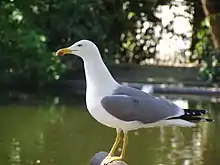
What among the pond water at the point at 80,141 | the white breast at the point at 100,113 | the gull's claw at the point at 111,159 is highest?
the white breast at the point at 100,113

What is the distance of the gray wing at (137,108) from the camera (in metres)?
3.60

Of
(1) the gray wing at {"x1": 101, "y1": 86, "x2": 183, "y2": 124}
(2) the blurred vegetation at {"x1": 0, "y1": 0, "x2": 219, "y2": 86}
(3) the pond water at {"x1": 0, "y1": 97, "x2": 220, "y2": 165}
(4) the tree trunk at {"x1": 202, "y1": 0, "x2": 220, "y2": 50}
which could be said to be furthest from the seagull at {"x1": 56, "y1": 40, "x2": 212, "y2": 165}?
(4) the tree trunk at {"x1": 202, "y1": 0, "x2": 220, "y2": 50}

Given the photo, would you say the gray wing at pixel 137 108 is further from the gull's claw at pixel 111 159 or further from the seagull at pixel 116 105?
the gull's claw at pixel 111 159

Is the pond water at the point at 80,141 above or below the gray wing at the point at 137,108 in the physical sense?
below

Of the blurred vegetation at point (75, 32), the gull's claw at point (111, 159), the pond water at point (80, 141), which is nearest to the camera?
the gull's claw at point (111, 159)

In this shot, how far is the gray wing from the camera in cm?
360

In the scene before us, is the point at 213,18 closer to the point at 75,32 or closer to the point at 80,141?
the point at 75,32

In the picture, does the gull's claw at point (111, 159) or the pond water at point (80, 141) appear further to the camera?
the pond water at point (80, 141)

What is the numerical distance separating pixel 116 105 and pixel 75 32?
7719mm

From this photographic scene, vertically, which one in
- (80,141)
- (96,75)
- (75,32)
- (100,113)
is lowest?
(80,141)

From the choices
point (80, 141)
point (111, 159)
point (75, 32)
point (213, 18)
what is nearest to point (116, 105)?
point (111, 159)

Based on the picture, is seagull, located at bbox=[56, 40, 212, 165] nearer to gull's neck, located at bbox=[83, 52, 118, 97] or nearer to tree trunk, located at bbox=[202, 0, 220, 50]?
gull's neck, located at bbox=[83, 52, 118, 97]

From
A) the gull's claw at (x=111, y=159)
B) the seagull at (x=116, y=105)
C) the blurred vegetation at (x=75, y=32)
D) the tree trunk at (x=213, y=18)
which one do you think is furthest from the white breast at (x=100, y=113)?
the tree trunk at (x=213, y=18)

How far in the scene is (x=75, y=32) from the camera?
11227 millimetres
